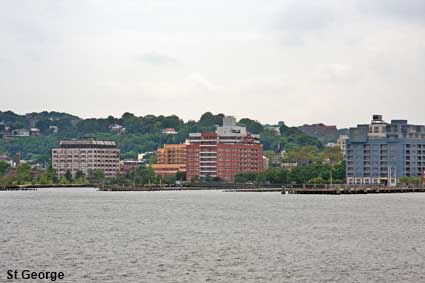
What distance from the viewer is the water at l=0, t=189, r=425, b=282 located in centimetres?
7394

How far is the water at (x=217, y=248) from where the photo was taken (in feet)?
243

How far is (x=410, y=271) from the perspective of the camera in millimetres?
75750

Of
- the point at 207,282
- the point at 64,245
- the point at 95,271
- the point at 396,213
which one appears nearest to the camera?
the point at 207,282

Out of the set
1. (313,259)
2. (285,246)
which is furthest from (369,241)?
(313,259)

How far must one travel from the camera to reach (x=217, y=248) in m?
90.6

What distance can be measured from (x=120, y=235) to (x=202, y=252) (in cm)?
2012

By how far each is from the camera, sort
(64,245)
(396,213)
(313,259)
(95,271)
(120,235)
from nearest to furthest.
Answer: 1. (95,271)
2. (313,259)
3. (64,245)
4. (120,235)
5. (396,213)

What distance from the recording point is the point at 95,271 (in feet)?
245

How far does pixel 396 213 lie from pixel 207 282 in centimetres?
8907

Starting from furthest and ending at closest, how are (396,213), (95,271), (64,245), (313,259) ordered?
(396,213) → (64,245) → (313,259) → (95,271)

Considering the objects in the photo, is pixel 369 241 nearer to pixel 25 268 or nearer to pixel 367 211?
pixel 25 268

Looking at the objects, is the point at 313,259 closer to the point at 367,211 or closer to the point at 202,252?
the point at 202,252

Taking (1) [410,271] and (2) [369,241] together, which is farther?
(2) [369,241]

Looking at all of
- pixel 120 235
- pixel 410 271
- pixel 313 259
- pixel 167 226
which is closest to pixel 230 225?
pixel 167 226
